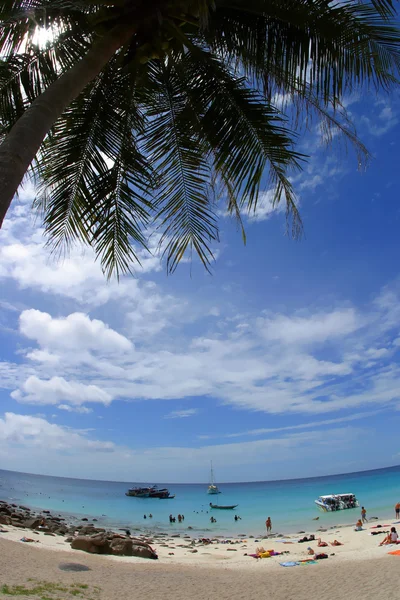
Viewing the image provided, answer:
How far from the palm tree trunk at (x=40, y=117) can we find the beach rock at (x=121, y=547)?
50.1 feet

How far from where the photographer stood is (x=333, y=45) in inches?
176

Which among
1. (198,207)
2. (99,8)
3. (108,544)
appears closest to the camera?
(99,8)

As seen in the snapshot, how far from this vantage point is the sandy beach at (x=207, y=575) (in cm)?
916

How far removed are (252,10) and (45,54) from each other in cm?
261

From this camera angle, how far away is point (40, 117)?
3033mm

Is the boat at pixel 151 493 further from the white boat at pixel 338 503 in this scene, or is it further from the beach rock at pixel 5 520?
the beach rock at pixel 5 520

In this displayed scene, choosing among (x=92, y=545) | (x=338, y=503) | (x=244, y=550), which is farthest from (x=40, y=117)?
(x=338, y=503)

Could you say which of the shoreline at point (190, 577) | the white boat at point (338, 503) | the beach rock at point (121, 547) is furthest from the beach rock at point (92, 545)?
the white boat at point (338, 503)

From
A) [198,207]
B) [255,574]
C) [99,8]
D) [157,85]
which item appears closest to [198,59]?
[157,85]

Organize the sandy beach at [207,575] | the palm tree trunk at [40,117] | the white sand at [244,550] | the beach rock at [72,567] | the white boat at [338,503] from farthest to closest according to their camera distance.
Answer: the white boat at [338,503]
the white sand at [244,550]
the beach rock at [72,567]
the sandy beach at [207,575]
the palm tree trunk at [40,117]

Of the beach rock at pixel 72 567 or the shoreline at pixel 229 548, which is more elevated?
the beach rock at pixel 72 567

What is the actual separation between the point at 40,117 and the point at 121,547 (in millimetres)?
15430

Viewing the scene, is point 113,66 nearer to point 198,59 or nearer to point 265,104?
point 198,59

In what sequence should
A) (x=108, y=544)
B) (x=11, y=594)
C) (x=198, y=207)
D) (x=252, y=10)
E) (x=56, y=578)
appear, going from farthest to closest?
(x=108, y=544)
(x=56, y=578)
(x=11, y=594)
(x=198, y=207)
(x=252, y=10)
